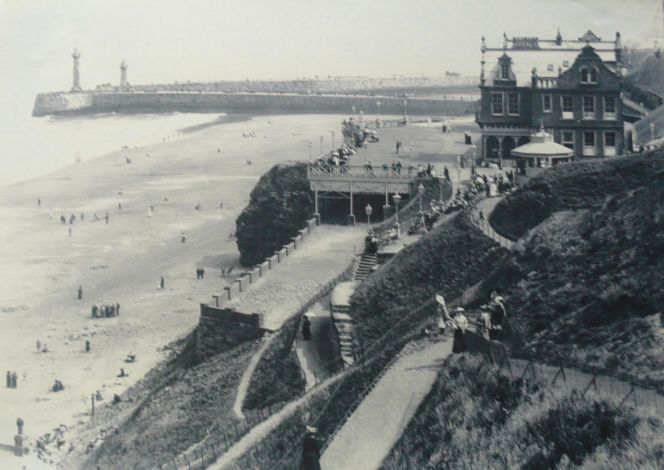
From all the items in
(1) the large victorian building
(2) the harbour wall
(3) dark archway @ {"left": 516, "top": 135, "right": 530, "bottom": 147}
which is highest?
(2) the harbour wall

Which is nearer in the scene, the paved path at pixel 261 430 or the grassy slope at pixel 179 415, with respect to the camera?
the paved path at pixel 261 430

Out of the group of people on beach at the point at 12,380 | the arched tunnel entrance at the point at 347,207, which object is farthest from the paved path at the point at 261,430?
the arched tunnel entrance at the point at 347,207

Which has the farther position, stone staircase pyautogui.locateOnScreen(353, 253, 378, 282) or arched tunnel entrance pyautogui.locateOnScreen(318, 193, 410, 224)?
arched tunnel entrance pyautogui.locateOnScreen(318, 193, 410, 224)

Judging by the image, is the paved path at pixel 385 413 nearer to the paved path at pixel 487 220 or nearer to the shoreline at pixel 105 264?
the paved path at pixel 487 220

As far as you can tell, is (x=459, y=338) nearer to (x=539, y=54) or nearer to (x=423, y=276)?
(x=423, y=276)

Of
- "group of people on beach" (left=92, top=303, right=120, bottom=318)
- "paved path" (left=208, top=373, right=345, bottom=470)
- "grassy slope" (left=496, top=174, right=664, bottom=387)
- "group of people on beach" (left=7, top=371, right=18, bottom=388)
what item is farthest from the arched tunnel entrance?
"grassy slope" (left=496, top=174, right=664, bottom=387)

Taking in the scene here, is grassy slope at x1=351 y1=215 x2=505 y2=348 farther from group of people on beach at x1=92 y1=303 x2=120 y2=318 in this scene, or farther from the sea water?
the sea water

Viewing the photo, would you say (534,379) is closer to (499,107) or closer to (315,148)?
(499,107)
